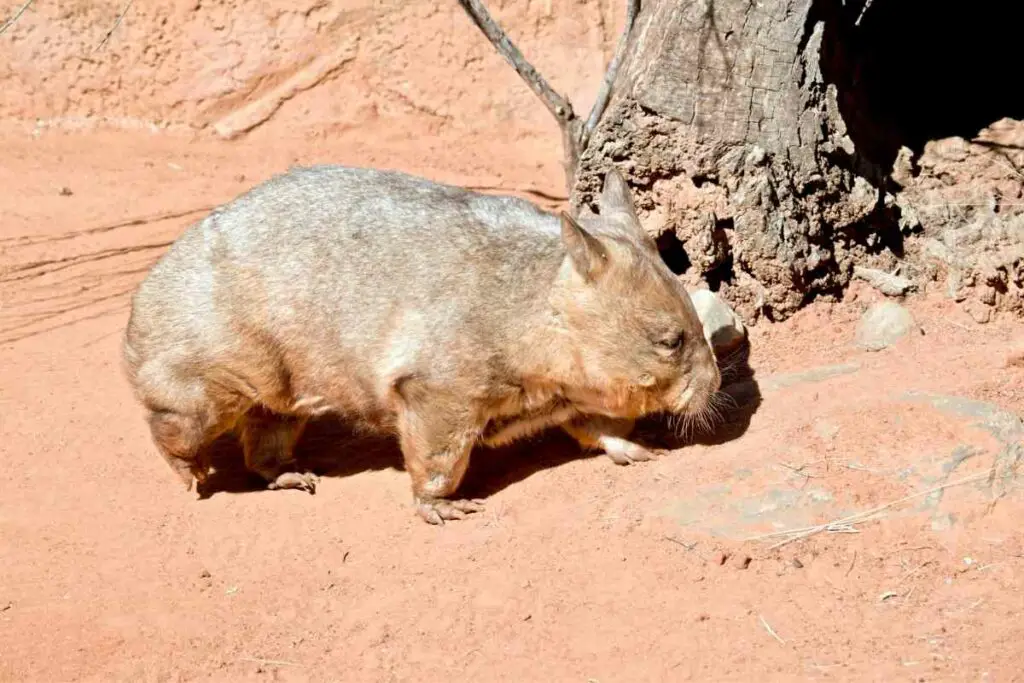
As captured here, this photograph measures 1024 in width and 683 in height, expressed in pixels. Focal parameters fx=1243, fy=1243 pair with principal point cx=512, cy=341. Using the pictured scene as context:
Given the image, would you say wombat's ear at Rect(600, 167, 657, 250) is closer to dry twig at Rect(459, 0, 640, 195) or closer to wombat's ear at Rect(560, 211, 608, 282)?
wombat's ear at Rect(560, 211, 608, 282)

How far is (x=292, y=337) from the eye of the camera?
560cm

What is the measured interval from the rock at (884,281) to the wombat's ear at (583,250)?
1813 millimetres

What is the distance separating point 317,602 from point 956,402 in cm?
286

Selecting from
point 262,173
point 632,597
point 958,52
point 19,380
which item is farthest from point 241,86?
point 632,597

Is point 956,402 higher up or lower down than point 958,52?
lower down

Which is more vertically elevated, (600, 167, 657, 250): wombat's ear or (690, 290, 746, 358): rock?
(600, 167, 657, 250): wombat's ear

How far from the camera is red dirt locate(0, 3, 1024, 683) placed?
457 cm

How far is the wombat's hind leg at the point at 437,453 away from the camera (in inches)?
211

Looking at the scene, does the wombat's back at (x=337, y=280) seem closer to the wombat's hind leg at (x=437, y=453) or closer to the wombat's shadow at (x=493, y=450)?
the wombat's hind leg at (x=437, y=453)

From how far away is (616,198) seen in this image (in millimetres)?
5742

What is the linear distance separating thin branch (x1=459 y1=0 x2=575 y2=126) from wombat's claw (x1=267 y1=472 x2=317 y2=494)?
90.6 inches

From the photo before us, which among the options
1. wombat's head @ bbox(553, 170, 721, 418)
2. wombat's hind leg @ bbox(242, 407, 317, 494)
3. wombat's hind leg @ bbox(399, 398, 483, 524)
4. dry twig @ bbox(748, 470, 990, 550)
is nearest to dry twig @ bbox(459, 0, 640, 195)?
wombat's head @ bbox(553, 170, 721, 418)

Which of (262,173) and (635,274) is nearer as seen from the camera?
(635,274)

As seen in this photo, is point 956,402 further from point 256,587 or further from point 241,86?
point 241,86
